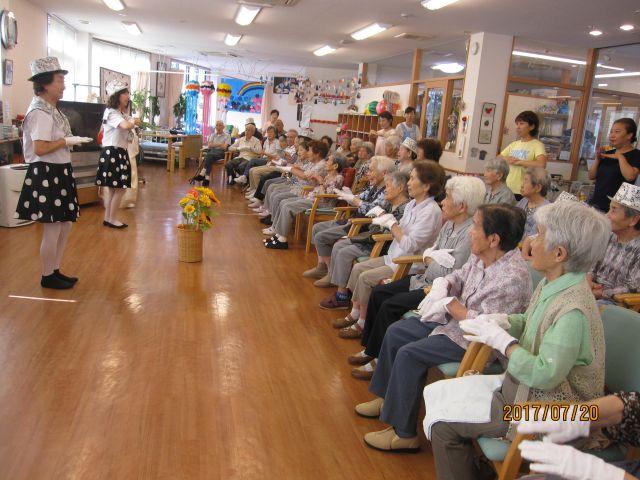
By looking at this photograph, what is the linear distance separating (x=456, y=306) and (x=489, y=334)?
0.33 metres

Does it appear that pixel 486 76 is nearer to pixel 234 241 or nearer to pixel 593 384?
pixel 234 241

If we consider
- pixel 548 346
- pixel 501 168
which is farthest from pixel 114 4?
pixel 548 346

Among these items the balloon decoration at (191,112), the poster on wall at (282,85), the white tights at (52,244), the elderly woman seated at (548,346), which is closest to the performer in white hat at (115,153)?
the white tights at (52,244)

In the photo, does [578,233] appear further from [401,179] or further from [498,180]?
[498,180]

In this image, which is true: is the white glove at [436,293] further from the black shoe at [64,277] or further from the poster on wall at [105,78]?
the poster on wall at [105,78]

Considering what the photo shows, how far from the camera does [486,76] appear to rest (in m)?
7.17

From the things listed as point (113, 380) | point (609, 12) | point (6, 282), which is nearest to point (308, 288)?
point (113, 380)

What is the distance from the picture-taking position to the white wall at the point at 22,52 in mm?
7004

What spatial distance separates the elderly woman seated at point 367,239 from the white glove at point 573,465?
7.54ft

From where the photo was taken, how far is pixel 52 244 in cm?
361

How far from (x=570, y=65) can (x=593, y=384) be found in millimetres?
7318

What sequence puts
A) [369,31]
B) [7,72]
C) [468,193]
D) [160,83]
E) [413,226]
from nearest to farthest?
[468,193], [413,226], [7,72], [369,31], [160,83]

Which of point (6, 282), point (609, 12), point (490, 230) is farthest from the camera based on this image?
point (609, 12)
